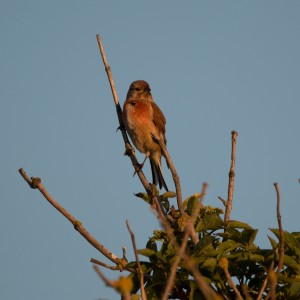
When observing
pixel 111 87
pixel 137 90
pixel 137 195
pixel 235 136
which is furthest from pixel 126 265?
pixel 137 90

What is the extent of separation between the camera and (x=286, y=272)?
10.1ft

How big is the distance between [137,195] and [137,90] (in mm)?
4798

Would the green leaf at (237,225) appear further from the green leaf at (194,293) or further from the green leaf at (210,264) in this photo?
the green leaf at (194,293)

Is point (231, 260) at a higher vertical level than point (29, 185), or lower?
lower

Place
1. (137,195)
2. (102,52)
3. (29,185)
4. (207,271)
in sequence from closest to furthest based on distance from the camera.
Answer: (207,271) → (29,185) → (137,195) → (102,52)

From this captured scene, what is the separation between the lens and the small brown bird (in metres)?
7.87

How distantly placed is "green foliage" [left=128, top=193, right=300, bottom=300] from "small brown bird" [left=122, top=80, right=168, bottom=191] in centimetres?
464

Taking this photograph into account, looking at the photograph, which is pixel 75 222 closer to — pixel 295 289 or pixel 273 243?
pixel 273 243

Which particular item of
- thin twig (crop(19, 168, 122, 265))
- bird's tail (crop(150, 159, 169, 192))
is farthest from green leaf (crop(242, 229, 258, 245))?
bird's tail (crop(150, 159, 169, 192))

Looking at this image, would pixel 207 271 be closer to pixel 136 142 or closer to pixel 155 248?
pixel 155 248

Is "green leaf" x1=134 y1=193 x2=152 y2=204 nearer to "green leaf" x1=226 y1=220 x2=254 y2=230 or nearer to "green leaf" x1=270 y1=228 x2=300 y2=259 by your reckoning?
"green leaf" x1=226 y1=220 x2=254 y2=230

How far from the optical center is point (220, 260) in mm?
2830

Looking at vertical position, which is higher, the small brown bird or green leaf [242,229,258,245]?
the small brown bird

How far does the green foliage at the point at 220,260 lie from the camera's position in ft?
9.64
